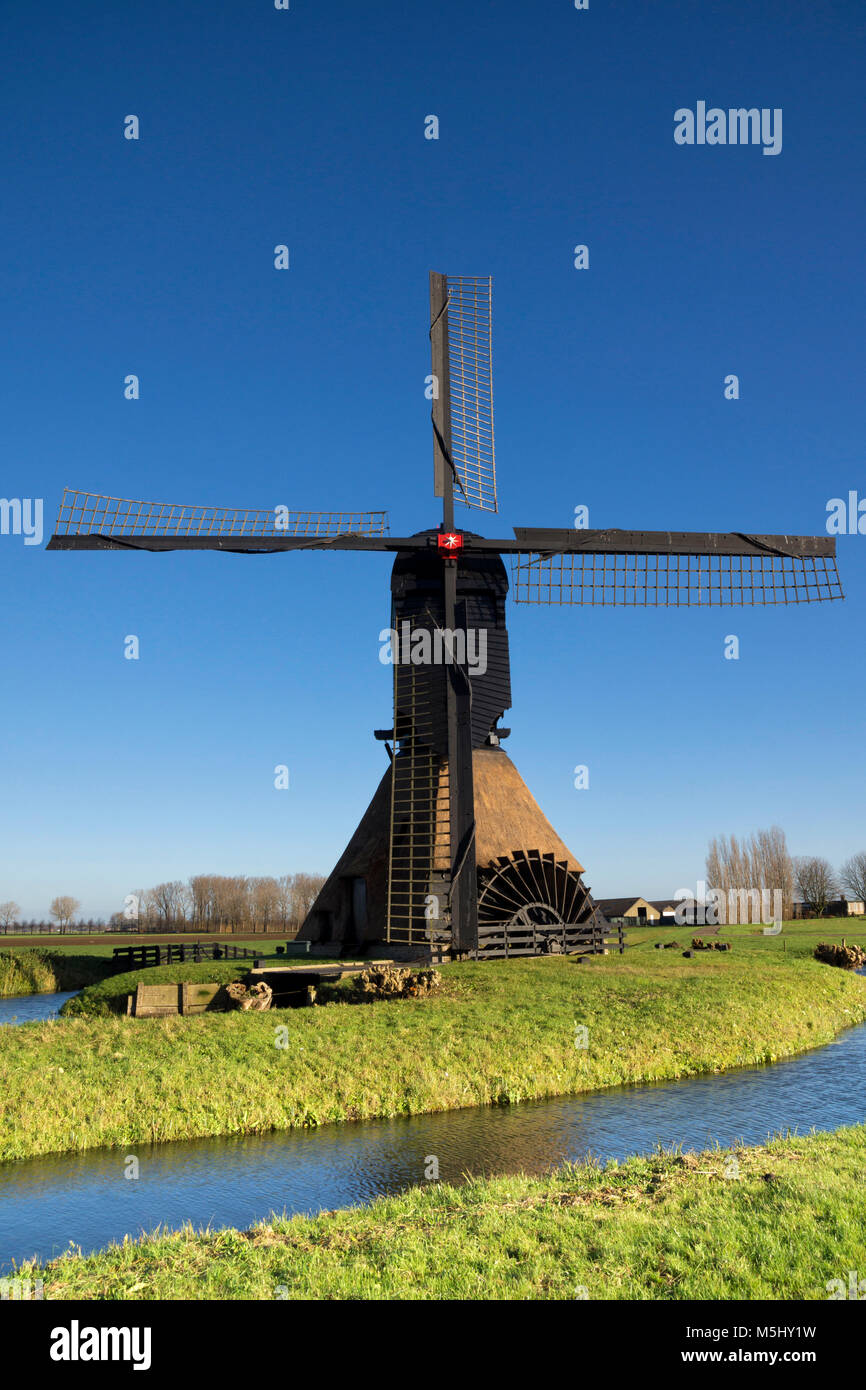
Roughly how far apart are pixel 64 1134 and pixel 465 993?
9.88m

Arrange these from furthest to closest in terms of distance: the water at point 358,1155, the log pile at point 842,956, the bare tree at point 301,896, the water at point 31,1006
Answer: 1. the bare tree at point 301,896
2. the log pile at point 842,956
3. the water at point 31,1006
4. the water at point 358,1155

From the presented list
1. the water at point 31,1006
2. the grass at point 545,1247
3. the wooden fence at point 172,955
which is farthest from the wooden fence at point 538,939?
the grass at point 545,1247

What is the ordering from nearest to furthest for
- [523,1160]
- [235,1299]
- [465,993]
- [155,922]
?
[235,1299], [523,1160], [465,993], [155,922]

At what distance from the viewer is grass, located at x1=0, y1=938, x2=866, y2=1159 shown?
14406mm

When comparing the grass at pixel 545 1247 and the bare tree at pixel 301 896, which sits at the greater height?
the grass at pixel 545 1247

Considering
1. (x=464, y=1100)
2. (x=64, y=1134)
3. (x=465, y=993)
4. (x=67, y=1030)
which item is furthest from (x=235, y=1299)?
(x=465, y=993)

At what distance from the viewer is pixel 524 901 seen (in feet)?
92.0

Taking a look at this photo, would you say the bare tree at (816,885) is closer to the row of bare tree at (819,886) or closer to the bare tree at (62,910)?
the row of bare tree at (819,886)

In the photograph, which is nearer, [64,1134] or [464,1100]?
[64,1134]

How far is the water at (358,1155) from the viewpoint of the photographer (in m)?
10.3

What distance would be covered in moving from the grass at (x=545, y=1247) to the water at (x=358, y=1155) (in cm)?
156
